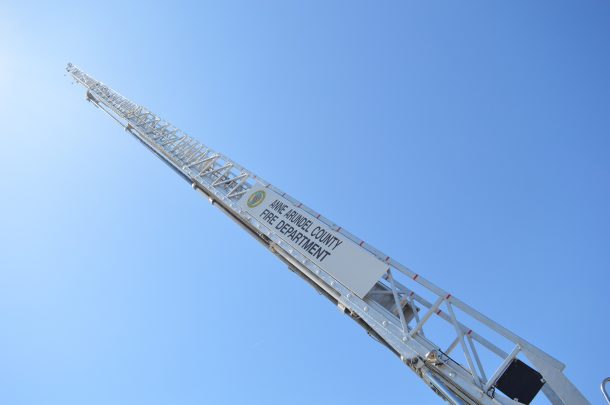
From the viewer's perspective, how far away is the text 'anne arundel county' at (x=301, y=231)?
1078 centimetres

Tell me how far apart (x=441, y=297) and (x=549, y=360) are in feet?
7.34

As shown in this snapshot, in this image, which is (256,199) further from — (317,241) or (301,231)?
(317,241)

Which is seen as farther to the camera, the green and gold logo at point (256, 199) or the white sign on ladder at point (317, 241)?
the green and gold logo at point (256, 199)

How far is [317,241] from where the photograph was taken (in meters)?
11.0

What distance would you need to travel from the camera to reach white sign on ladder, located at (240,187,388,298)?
978 centimetres

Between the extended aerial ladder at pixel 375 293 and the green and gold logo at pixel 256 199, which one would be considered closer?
the extended aerial ladder at pixel 375 293

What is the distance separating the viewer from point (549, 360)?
7.29 metres

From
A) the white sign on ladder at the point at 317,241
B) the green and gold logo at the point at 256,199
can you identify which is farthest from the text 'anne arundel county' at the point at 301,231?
the green and gold logo at the point at 256,199

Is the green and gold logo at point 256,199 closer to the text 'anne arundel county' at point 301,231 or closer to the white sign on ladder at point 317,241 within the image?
the white sign on ladder at point 317,241

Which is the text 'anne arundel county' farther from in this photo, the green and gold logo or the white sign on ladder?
the green and gold logo

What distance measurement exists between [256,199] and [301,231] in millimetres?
2504

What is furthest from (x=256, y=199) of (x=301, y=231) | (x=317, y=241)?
(x=317, y=241)

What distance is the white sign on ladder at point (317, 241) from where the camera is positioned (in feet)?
32.1

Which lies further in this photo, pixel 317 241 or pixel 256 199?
pixel 256 199
